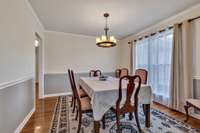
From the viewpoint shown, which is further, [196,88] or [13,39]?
[196,88]

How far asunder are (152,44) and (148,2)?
1.71 meters

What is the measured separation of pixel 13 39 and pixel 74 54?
123 inches

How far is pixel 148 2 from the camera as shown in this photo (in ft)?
8.48

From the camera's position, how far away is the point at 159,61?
3.76 metres

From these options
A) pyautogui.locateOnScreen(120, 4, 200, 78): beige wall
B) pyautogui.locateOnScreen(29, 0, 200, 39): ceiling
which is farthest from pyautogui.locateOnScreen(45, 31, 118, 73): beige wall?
pyautogui.locateOnScreen(120, 4, 200, 78): beige wall

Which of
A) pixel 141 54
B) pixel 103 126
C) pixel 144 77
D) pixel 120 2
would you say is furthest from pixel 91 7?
pixel 141 54

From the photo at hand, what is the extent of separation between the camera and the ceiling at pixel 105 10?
103 inches

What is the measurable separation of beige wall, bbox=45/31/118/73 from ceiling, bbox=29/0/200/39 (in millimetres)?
1007

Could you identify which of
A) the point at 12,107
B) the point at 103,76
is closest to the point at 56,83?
the point at 103,76

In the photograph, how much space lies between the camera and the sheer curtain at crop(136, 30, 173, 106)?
137 inches

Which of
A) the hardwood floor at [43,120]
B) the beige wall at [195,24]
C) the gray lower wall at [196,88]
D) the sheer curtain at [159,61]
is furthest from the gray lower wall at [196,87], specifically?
the sheer curtain at [159,61]

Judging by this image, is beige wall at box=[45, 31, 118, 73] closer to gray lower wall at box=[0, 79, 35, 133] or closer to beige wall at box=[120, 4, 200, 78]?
beige wall at box=[120, 4, 200, 78]

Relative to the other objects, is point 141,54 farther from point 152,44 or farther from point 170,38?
point 170,38

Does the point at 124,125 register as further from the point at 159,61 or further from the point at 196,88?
the point at 159,61
